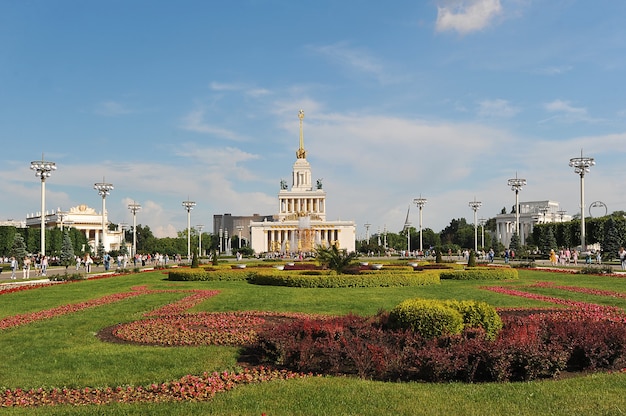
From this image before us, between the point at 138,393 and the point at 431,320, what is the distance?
4.31 metres

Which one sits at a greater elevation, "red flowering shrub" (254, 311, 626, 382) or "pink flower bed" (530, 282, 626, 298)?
"red flowering shrub" (254, 311, 626, 382)

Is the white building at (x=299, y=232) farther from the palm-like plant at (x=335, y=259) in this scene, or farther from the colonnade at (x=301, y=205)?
the palm-like plant at (x=335, y=259)

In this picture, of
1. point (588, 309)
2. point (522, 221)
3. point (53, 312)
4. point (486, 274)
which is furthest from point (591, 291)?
point (522, 221)

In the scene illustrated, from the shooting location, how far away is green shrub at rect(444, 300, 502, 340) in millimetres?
8859

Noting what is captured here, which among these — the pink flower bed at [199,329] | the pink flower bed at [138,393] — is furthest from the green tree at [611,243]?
the pink flower bed at [138,393]

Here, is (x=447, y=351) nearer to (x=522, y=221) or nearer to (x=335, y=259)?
(x=335, y=259)

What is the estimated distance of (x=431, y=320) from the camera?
8.52 m

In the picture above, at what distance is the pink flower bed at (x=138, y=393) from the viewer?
6723mm

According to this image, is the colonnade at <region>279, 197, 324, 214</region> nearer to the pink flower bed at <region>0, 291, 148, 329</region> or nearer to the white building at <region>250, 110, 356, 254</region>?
the white building at <region>250, 110, 356, 254</region>

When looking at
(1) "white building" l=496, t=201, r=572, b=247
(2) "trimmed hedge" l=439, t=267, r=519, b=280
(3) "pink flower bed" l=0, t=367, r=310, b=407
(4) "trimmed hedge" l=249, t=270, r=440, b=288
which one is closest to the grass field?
(3) "pink flower bed" l=0, t=367, r=310, b=407

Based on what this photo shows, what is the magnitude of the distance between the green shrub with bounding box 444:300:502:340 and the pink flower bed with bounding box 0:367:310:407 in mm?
3073

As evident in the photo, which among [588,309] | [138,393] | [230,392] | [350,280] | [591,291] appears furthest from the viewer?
[350,280]

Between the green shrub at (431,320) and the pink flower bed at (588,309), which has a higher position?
the green shrub at (431,320)

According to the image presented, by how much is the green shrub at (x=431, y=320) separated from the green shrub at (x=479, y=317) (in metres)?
0.21
